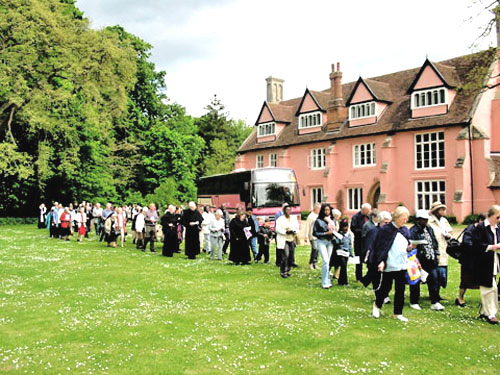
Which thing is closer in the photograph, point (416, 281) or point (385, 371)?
point (385, 371)

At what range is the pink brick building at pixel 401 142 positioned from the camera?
3291 cm

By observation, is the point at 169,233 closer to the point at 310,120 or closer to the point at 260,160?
the point at 310,120

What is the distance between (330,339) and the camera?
24.7ft

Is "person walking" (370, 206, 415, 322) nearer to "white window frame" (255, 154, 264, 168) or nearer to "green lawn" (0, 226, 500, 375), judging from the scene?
"green lawn" (0, 226, 500, 375)

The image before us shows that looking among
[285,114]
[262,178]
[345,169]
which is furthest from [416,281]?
[285,114]

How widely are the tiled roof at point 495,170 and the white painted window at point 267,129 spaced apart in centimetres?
2235

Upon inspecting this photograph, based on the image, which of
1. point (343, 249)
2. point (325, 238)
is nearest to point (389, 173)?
point (343, 249)

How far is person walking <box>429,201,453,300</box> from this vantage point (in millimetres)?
10188

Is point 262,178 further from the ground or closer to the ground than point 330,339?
further from the ground

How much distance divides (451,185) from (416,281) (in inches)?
1054

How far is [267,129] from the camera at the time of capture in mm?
50781

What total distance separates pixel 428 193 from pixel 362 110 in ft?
31.0

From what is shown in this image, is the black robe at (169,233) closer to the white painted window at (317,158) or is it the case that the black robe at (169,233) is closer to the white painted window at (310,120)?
the white painted window at (317,158)

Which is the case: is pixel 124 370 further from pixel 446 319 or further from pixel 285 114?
pixel 285 114
